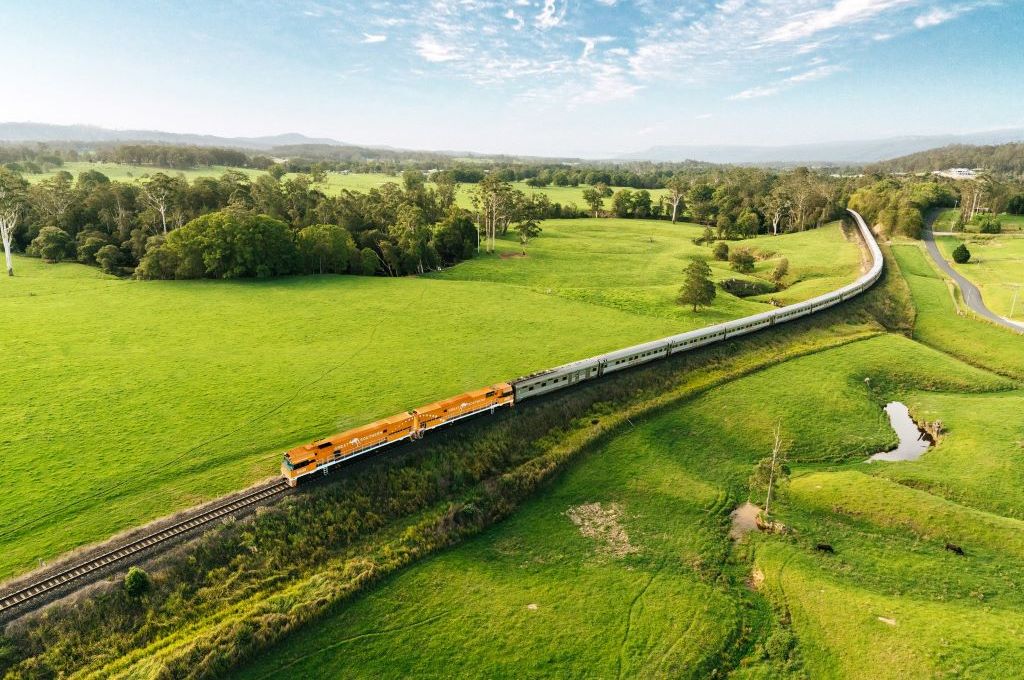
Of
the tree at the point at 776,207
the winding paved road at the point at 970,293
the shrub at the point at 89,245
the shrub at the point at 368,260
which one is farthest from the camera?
the tree at the point at 776,207

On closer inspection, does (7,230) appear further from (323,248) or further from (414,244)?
(414,244)

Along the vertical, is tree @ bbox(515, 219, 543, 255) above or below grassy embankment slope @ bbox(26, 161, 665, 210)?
below

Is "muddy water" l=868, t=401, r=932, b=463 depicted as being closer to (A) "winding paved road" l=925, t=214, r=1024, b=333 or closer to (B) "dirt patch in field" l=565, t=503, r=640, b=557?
(B) "dirt patch in field" l=565, t=503, r=640, b=557

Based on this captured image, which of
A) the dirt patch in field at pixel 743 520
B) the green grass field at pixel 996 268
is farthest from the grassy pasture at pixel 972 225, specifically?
the dirt patch in field at pixel 743 520

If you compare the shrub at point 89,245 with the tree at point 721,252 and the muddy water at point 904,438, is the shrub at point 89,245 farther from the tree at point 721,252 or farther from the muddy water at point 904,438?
the tree at point 721,252

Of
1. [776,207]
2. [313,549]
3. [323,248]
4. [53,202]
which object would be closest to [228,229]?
[323,248]

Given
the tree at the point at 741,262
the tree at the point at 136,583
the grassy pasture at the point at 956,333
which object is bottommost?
the tree at the point at 136,583

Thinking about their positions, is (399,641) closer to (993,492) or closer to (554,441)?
(554,441)

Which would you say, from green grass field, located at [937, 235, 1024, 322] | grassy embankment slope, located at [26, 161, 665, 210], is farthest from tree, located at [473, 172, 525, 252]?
green grass field, located at [937, 235, 1024, 322]

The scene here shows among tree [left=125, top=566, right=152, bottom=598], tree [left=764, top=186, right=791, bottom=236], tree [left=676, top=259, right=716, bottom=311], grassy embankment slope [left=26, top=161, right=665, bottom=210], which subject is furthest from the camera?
grassy embankment slope [left=26, top=161, right=665, bottom=210]
